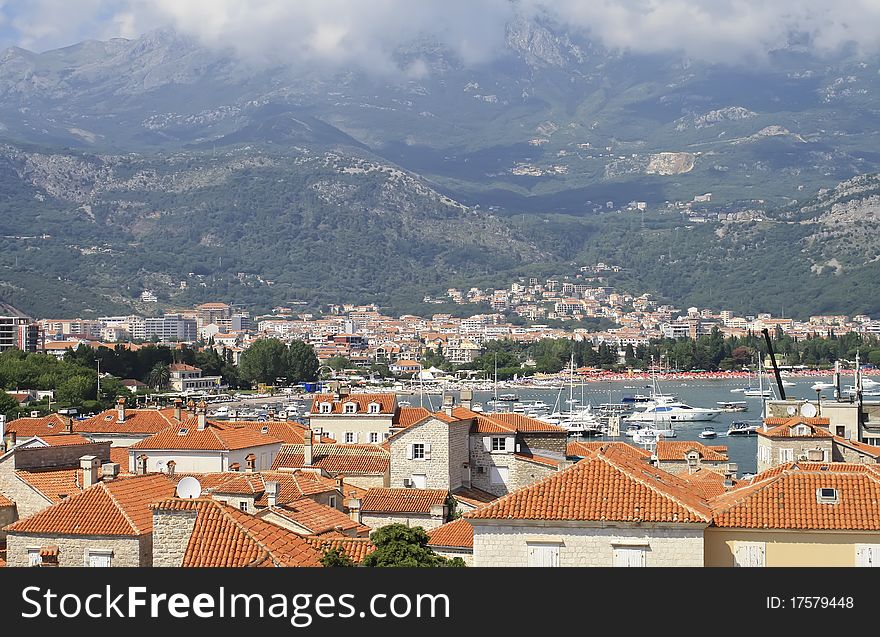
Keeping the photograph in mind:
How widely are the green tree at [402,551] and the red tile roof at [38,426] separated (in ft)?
79.0

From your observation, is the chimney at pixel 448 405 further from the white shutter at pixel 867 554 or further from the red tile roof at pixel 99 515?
the white shutter at pixel 867 554

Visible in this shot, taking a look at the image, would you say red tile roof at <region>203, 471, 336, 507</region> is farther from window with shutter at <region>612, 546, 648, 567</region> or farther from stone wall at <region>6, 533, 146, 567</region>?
window with shutter at <region>612, 546, 648, 567</region>

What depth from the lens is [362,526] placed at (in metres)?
24.6

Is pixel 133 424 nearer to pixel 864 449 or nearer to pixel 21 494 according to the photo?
pixel 21 494

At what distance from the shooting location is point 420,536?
20641 millimetres

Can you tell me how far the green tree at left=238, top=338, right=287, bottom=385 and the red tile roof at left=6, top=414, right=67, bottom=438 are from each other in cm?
11072

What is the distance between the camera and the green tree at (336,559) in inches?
675

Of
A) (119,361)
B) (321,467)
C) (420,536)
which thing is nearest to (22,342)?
(119,361)

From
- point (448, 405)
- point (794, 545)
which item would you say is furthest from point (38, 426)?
point (794, 545)

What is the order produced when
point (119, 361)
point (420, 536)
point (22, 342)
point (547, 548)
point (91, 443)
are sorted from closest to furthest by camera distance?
point (547, 548)
point (420, 536)
point (91, 443)
point (119, 361)
point (22, 342)
